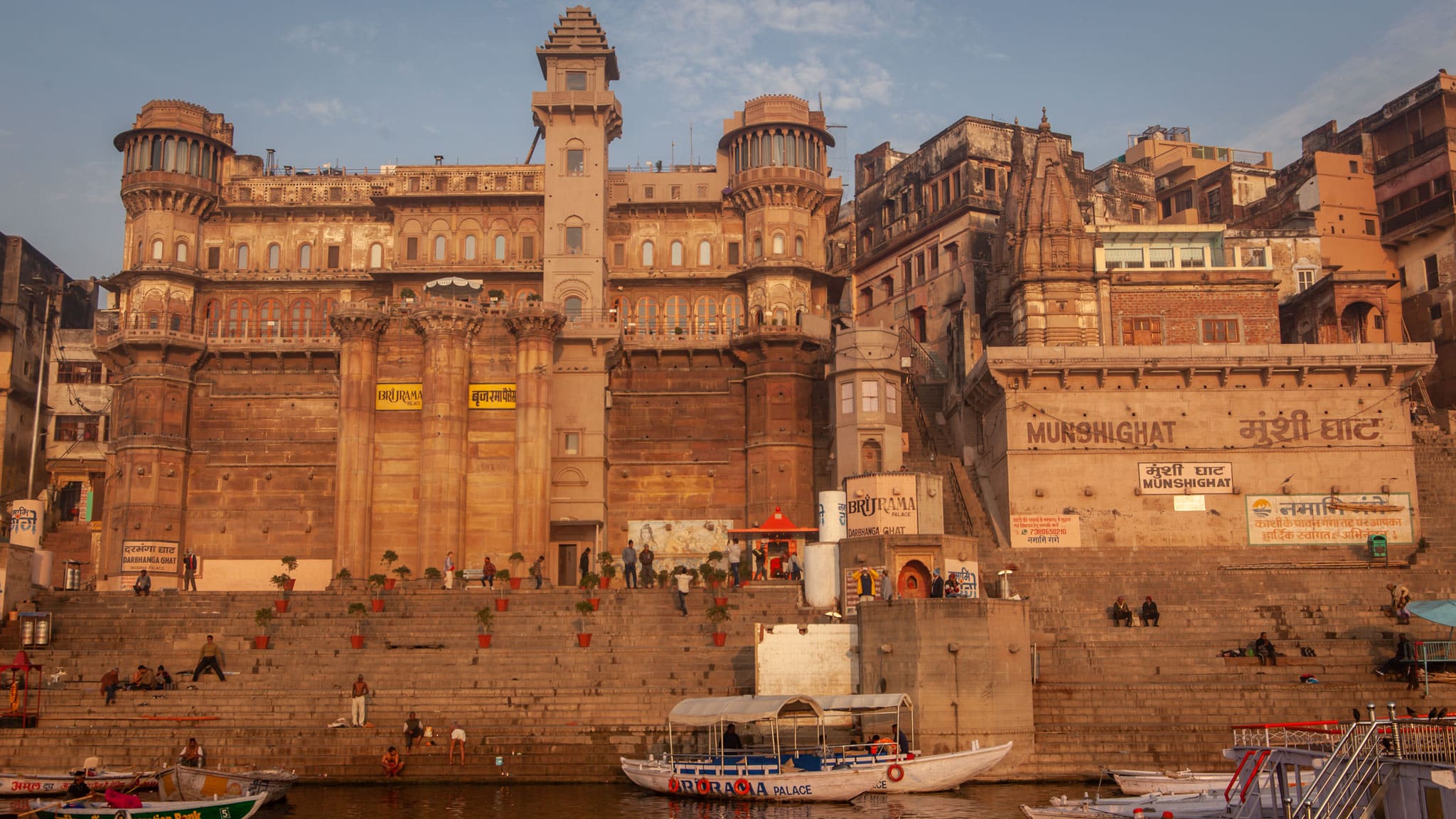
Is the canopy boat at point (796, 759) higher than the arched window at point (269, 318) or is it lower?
lower

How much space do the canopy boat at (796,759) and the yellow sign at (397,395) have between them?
2238 cm

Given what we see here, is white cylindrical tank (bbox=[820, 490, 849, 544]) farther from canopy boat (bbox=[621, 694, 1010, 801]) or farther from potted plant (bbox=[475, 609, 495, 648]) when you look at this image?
canopy boat (bbox=[621, 694, 1010, 801])

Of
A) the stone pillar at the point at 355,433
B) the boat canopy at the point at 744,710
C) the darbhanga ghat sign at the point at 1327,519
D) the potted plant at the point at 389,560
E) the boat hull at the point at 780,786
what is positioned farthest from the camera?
the stone pillar at the point at 355,433

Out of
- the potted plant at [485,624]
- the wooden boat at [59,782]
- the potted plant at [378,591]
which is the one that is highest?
the potted plant at [378,591]

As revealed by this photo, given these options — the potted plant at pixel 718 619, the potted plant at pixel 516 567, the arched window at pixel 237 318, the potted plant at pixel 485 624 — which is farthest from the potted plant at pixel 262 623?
the arched window at pixel 237 318

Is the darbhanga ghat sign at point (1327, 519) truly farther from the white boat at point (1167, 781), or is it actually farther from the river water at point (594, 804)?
the river water at point (594, 804)

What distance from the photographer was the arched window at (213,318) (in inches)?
2184

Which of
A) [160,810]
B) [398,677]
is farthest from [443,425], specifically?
[160,810]

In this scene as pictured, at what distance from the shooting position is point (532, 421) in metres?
47.2

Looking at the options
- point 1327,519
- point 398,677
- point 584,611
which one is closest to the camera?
point 398,677

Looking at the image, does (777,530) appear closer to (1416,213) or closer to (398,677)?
(398,677)

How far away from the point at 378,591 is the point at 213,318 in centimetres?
2262

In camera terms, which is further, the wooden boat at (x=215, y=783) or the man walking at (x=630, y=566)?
the man walking at (x=630, y=566)

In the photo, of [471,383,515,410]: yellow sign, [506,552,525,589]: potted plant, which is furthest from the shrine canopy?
[471,383,515,410]: yellow sign
